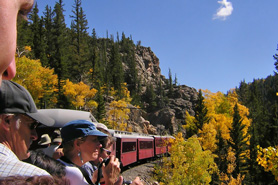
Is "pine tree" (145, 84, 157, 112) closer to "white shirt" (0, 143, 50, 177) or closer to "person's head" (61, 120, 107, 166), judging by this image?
Result: "person's head" (61, 120, 107, 166)

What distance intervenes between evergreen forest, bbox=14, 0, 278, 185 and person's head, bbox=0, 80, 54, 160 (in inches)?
256

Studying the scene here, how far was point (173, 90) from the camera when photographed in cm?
11981

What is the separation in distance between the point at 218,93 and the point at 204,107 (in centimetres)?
428

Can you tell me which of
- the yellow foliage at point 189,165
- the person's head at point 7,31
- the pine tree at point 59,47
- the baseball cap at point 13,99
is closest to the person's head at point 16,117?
the baseball cap at point 13,99

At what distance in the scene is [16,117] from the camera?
5.42 ft

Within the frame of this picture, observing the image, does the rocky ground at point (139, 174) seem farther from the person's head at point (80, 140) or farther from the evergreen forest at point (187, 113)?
the person's head at point (80, 140)

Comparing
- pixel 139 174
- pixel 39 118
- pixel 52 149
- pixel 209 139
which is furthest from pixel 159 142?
pixel 39 118

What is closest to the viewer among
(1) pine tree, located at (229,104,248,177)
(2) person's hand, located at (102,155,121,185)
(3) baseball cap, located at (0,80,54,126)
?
(3) baseball cap, located at (0,80,54,126)

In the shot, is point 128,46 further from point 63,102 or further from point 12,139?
point 12,139

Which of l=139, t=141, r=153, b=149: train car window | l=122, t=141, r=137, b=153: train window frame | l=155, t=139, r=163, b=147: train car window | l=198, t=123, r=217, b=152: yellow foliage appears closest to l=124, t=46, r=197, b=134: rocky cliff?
l=198, t=123, r=217, b=152: yellow foliage

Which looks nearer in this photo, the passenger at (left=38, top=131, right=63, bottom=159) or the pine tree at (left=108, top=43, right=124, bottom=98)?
the passenger at (left=38, top=131, right=63, bottom=159)

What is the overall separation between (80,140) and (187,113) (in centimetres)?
5123

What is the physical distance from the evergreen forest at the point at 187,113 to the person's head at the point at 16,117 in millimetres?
6512

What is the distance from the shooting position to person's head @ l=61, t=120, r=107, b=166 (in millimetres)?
2885
